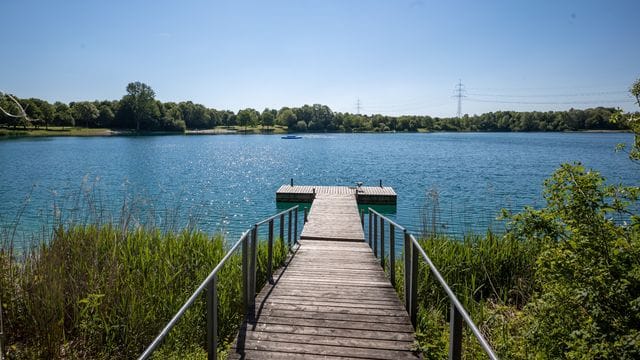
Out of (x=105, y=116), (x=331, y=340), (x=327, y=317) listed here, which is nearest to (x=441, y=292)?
(x=327, y=317)

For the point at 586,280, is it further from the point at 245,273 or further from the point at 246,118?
the point at 246,118

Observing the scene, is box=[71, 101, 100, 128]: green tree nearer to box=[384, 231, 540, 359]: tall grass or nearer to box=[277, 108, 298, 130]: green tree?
box=[277, 108, 298, 130]: green tree

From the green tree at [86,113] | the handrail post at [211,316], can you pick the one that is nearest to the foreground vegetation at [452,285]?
the handrail post at [211,316]

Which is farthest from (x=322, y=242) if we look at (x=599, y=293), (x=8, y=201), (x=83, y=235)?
(x=8, y=201)

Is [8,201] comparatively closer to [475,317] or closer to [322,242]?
[322,242]

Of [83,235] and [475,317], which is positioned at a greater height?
[83,235]

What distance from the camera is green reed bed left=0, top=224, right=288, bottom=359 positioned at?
4.30 m

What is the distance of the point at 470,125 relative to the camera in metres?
163

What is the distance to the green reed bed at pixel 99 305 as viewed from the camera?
14.1 ft

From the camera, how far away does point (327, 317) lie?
13.3 ft

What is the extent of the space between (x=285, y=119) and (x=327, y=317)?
144 meters

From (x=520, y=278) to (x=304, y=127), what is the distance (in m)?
137

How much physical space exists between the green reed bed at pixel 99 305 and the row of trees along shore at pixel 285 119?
8780 cm

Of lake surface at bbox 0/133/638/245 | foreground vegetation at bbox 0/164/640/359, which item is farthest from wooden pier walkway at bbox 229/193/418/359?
lake surface at bbox 0/133/638/245
